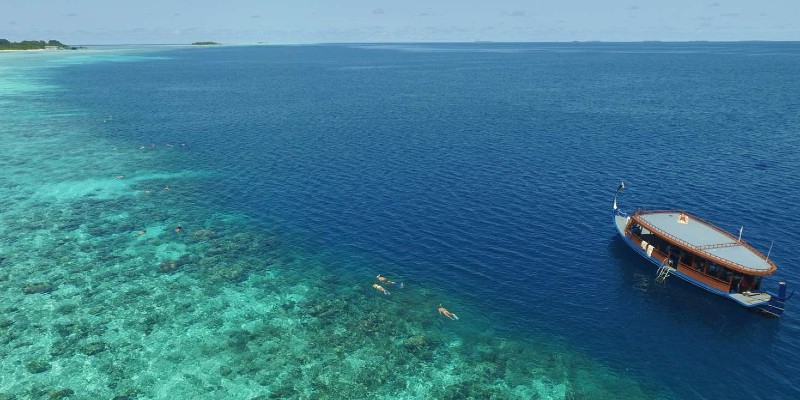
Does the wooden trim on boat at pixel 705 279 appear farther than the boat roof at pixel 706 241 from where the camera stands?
Yes

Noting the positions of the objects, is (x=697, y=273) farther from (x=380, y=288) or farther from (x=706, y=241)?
(x=380, y=288)

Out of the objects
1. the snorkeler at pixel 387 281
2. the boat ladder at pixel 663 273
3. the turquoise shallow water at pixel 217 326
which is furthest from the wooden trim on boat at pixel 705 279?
the snorkeler at pixel 387 281

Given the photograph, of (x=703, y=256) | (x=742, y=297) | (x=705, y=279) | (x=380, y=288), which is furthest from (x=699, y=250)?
(x=380, y=288)

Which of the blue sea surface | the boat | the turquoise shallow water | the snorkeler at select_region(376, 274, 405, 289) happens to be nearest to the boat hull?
the boat

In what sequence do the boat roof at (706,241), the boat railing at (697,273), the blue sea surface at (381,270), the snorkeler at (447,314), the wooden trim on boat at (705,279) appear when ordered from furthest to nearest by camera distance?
1. the boat railing at (697,273)
2. the wooden trim on boat at (705,279)
3. the boat roof at (706,241)
4. the snorkeler at (447,314)
5. the blue sea surface at (381,270)

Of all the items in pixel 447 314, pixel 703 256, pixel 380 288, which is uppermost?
pixel 703 256

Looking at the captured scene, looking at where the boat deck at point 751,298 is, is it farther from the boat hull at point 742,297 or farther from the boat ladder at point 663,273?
the boat ladder at point 663,273

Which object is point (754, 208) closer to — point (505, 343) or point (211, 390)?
point (505, 343)

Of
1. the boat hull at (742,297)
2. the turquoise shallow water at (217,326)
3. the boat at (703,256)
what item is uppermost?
Result: the boat at (703,256)
